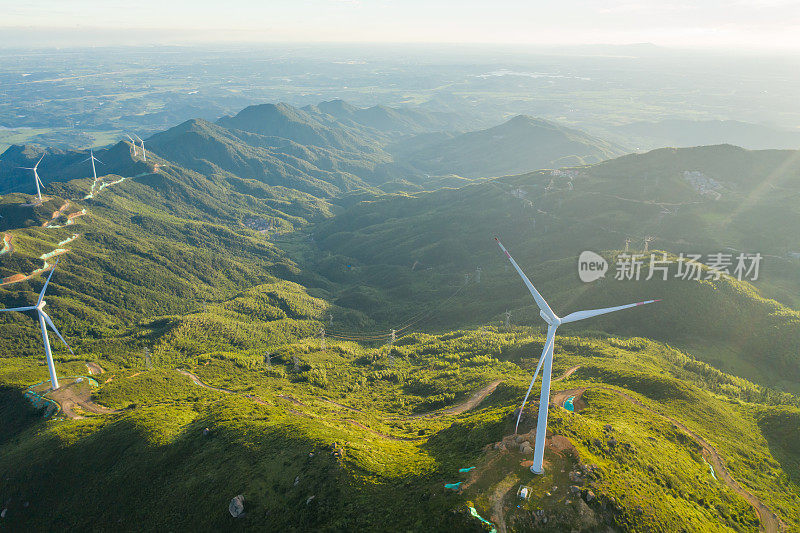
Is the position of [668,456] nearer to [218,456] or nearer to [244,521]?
[244,521]

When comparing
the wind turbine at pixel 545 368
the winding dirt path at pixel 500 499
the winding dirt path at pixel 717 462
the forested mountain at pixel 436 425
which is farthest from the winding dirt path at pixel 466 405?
the wind turbine at pixel 545 368

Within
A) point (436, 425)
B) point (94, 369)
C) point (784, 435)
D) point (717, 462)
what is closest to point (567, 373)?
point (717, 462)

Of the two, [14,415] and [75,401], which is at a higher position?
[75,401]

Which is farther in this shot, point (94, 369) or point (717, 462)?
point (94, 369)

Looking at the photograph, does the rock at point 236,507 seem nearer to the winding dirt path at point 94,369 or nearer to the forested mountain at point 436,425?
the forested mountain at point 436,425

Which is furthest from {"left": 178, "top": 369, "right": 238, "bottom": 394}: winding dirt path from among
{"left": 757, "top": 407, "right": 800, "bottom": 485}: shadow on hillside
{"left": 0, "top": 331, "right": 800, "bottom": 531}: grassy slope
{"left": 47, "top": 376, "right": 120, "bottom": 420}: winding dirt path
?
{"left": 757, "top": 407, "right": 800, "bottom": 485}: shadow on hillside

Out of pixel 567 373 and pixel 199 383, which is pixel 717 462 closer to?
pixel 567 373

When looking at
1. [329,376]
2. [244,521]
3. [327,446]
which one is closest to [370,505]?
[327,446]
